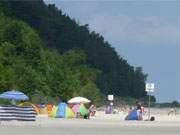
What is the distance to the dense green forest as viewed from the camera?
298 feet

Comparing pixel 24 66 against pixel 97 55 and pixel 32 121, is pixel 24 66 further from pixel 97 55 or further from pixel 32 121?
pixel 97 55

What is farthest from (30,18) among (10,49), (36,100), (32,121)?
(32,121)

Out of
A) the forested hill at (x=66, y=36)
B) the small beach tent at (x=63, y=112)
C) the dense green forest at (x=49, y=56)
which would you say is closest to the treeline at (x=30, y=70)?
the dense green forest at (x=49, y=56)

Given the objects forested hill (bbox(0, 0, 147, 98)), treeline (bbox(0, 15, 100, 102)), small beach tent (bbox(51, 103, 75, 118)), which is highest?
forested hill (bbox(0, 0, 147, 98))

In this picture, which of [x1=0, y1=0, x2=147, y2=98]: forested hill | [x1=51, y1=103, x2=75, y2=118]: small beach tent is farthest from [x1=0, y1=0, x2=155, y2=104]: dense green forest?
[x1=51, y1=103, x2=75, y2=118]: small beach tent

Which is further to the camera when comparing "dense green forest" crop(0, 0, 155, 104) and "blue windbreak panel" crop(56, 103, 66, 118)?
"dense green forest" crop(0, 0, 155, 104)

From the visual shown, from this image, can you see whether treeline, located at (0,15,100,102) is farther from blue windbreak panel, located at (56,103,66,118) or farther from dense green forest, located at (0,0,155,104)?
blue windbreak panel, located at (56,103,66,118)

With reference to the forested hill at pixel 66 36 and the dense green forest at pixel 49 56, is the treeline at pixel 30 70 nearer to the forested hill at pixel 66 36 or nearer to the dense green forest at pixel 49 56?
the dense green forest at pixel 49 56

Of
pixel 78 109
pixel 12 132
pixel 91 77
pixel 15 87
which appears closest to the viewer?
pixel 12 132

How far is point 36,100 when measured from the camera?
8381 centimetres

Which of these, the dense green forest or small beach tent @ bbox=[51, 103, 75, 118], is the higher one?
the dense green forest

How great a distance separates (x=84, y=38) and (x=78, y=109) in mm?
146535

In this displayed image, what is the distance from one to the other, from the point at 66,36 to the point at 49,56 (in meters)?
59.2

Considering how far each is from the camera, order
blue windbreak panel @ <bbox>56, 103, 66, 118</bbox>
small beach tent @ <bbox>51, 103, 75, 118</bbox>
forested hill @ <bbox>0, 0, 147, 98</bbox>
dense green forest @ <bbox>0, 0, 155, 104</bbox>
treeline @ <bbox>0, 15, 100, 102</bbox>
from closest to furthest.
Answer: small beach tent @ <bbox>51, 103, 75, 118</bbox> → blue windbreak panel @ <bbox>56, 103, 66, 118</bbox> → treeline @ <bbox>0, 15, 100, 102</bbox> → dense green forest @ <bbox>0, 0, 155, 104</bbox> → forested hill @ <bbox>0, 0, 147, 98</bbox>
